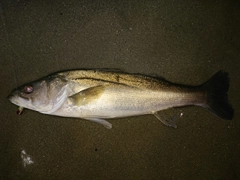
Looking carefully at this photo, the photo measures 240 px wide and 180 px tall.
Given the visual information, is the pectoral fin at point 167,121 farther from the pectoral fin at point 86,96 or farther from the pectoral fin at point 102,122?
the pectoral fin at point 86,96

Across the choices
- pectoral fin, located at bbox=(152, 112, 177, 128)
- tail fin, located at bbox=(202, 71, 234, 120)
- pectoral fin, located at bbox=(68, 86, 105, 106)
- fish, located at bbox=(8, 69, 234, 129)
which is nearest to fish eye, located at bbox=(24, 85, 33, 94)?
fish, located at bbox=(8, 69, 234, 129)

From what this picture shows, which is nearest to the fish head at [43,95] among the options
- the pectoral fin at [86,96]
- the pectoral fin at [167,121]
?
the pectoral fin at [86,96]

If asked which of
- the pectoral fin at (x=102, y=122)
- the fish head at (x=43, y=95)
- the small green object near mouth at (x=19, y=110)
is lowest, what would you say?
the pectoral fin at (x=102, y=122)

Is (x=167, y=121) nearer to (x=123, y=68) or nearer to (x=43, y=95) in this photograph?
(x=123, y=68)

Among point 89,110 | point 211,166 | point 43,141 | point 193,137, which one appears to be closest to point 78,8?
point 89,110

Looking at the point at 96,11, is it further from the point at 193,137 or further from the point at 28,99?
the point at 193,137

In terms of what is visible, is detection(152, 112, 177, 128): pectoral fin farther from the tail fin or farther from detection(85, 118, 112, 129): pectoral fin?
detection(85, 118, 112, 129): pectoral fin

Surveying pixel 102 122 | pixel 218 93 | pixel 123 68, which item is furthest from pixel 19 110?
pixel 218 93
